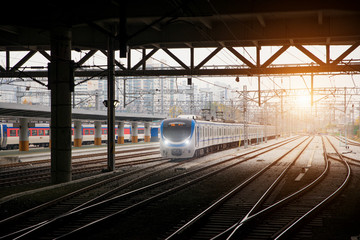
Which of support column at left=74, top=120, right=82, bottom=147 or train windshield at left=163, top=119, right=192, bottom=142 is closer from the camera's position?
train windshield at left=163, top=119, right=192, bottom=142

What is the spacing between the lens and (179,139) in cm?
2653

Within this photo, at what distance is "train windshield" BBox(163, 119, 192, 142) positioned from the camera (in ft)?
87.0

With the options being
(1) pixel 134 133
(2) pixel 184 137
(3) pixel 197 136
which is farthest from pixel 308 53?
(1) pixel 134 133

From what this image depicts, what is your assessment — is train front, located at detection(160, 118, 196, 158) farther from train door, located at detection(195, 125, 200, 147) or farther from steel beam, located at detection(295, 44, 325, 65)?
steel beam, located at detection(295, 44, 325, 65)

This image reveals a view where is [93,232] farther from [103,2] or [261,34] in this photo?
[261,34]

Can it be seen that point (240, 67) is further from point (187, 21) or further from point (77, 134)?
point (77, 134)

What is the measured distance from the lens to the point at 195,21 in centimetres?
1606

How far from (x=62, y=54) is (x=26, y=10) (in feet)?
7.38

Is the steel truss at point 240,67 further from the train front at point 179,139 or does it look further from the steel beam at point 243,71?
the train front at point 179,139

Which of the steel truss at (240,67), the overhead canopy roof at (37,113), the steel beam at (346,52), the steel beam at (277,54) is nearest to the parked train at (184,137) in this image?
the steel truss at (240,67)

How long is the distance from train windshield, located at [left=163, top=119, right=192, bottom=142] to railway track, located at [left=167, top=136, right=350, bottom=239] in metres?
12.2

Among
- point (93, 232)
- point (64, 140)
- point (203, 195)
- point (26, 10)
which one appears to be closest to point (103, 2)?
point (26, 10)

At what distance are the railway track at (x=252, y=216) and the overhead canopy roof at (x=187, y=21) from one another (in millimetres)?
5125

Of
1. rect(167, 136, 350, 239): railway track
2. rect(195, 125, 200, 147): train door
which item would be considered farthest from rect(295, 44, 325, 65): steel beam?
rect(195, 125, 200, 147): train door
